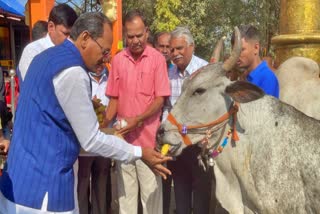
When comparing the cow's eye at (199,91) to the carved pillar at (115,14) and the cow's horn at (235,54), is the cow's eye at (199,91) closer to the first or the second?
the cow's horn at (235,54)

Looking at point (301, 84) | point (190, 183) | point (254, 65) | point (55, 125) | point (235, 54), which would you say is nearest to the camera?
point (55, 125)

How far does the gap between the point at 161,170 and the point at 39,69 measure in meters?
1.09

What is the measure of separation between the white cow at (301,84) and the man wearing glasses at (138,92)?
1.22 metres

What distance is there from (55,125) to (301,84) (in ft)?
8.98

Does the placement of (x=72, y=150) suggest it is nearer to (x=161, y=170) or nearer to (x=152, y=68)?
(x=161, y=170)

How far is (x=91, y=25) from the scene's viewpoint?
2586 mm

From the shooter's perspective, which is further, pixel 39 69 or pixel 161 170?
pixel 161 170

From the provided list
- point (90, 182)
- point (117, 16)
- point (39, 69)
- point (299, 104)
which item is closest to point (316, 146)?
point (299, 104)

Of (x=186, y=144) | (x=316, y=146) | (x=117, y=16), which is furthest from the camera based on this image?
(x=117, y=16)

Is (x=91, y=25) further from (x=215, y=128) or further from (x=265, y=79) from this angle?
(x=265, y=79)

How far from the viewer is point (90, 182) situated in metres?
5.07

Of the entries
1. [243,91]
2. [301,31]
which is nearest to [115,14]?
[301,31]

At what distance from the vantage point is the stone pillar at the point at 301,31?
5.16 metres

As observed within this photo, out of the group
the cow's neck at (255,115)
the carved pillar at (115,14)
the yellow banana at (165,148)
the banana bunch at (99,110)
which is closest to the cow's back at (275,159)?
the cow's neck at (255,115)
